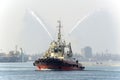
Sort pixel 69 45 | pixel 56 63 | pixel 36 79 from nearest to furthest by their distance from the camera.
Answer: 1. pixel 36 79
2. pixel 56 63
3. pixel 69 45

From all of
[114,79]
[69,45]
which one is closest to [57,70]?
[69,45]

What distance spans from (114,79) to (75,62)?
147 feet

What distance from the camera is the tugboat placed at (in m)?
151

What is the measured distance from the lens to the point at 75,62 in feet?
524

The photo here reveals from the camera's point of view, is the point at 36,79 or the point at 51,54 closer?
the point at 36,79

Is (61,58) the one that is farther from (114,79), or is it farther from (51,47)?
(114,79)

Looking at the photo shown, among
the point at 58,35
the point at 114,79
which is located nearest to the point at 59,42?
the point at 58,35

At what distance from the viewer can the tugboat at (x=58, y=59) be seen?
496 feet

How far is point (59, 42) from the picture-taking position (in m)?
159


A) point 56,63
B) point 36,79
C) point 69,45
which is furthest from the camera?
point 69,45

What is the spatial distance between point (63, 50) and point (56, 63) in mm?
7913

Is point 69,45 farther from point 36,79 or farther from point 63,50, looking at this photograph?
point 36,79

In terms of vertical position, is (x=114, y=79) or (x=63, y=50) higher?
(x=63, y=50)

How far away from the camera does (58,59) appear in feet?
494
